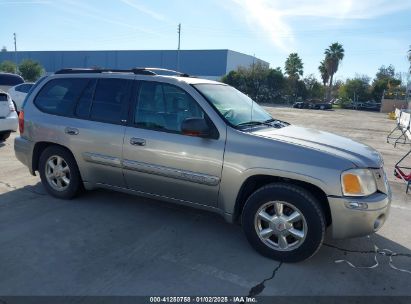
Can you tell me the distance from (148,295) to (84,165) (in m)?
2.31

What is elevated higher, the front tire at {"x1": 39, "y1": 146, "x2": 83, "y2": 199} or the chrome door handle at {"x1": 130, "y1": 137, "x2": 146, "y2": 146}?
the chrome door handle at {"x1": 130, "y1": 137, "x2": 146, "y2": 146}

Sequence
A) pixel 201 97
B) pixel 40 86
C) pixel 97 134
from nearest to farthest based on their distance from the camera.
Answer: pixel 201 97, pixel 97 134, pixel 40 86

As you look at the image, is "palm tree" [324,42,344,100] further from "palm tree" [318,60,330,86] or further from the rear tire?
the rear tire

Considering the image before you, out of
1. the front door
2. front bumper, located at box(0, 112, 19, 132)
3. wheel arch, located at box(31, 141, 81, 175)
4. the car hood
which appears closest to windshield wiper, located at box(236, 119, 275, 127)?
the car hood

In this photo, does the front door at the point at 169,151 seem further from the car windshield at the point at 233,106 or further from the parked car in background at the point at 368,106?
the parked car in background at the point at 368,106

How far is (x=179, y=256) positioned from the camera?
3688 millimetres

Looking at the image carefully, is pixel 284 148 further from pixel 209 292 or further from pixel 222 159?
pixel 209 292

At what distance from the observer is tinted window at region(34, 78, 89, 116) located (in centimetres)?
493

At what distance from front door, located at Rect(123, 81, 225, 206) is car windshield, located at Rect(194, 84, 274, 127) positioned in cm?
24

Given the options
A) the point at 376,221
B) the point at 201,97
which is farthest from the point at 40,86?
the point at 376,221

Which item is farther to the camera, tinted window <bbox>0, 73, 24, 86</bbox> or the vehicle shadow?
tinted window <bbox>0, 73, 24, 86</bbox>

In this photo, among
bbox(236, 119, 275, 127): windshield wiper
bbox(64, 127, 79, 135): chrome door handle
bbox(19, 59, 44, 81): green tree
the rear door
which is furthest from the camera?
bbox(19, 59, 44, 81): green tree

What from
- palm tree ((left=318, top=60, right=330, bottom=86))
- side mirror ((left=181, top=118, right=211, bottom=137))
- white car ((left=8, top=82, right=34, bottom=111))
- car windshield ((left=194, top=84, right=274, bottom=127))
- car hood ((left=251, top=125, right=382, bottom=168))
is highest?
palm tree ((left=318, top=60, right=330, bottom=86))

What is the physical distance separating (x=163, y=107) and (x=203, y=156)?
2.68ft
